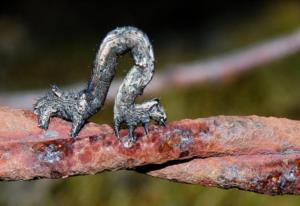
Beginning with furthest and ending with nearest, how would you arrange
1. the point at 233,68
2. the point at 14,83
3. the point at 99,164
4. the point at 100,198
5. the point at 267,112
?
the point at 14,83
the point at 233,68
the point at 267,112
the point at 100,198
the point at 99,164

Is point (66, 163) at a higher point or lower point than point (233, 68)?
lower

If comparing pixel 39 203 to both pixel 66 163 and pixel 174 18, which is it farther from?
pixel 174 18

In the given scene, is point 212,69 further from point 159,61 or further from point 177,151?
point 177,151

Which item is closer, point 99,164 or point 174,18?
point 99,164

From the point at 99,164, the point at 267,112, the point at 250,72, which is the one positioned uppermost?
the point at 250,72

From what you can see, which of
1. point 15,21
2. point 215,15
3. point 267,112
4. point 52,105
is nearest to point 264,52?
point 267,112

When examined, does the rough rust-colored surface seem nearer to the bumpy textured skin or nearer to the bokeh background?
the bumpy textured skin

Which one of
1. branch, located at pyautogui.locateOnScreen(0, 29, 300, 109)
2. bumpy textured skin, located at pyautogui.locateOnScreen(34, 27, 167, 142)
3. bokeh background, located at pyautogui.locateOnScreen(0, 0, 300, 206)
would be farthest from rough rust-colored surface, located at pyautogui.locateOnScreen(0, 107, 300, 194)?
branch, located at pyautogui.locateOnScreen(0, 29, 300, 109)
